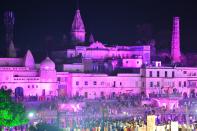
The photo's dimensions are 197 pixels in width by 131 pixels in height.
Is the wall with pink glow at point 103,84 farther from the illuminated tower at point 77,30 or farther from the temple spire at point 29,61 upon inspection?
the illuminated tower at point 77,30

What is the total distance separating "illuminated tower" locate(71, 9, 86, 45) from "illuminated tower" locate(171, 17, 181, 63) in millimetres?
7498

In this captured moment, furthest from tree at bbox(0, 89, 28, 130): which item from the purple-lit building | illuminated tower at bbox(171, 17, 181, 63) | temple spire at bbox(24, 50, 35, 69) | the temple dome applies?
illuminated tower at bbox(171, 17, 181, 63)

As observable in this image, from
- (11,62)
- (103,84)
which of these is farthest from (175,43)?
(11,62)

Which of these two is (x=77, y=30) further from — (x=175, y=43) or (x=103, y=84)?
(x=175, y=43)

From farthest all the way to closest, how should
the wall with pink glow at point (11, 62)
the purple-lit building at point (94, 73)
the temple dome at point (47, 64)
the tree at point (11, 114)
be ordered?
1. the wall with pink glow at point (11, 62)
2. the temple dome at point (47, 64)
3. the purple-lit building at point (94, 73)
4. the tree at point (11, 114)

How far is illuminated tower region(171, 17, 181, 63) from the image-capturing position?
6347cm

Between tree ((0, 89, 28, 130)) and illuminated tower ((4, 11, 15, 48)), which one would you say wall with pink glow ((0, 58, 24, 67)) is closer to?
illuminated tower ((4, 11, 15, 48))

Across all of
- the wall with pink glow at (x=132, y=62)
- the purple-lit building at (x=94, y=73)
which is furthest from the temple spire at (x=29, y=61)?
the wall with pink glow at (x=132, y=62)

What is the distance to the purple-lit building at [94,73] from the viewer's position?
5225 centimetres

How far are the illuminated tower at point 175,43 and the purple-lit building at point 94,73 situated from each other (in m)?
0.08

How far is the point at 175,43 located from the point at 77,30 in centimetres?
824

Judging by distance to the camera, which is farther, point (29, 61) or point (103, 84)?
point (103, 84)

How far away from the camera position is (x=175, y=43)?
63875 mm

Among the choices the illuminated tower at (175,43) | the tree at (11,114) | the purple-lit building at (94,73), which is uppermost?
the illuminated tower at (175,43)
